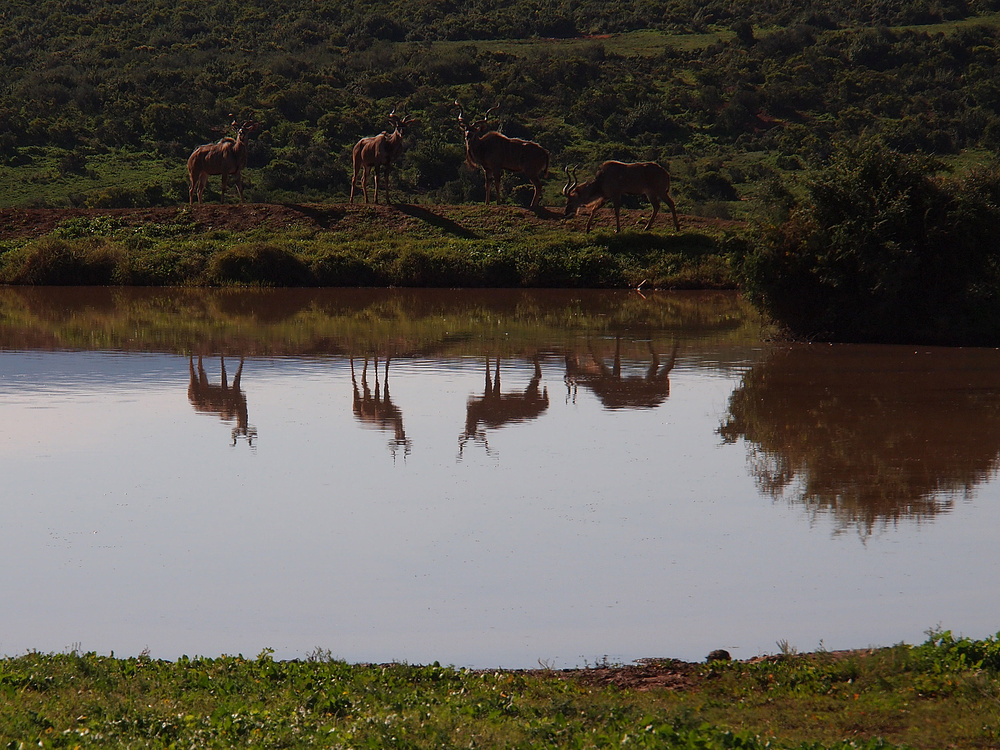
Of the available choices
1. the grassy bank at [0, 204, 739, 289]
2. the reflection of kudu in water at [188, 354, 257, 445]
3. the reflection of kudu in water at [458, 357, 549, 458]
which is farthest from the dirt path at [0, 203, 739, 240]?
the reflection of kudu in water at [458, 357, 549, 458]

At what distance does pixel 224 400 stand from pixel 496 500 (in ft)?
18.4

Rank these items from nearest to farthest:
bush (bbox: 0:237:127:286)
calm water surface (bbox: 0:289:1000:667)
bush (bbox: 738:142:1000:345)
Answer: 1. calm water surface (bbox: 0:289:1000:667)
2. bush (bbox: 738:142:1000:345)
3. bush (bbox: 0:237:127:286)

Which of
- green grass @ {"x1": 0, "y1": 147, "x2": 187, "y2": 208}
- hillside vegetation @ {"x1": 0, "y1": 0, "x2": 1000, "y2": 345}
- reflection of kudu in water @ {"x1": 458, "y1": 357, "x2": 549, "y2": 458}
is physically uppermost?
hillside vegetation @ {"x1": 0, "y1": 0, "x2": 1000, "y2": 345}

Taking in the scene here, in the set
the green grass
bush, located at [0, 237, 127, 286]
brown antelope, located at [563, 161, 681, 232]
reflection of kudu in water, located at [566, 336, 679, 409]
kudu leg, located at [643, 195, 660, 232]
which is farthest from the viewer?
the green grass

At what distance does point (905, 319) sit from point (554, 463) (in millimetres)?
9187

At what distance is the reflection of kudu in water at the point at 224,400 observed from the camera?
12.7 metres

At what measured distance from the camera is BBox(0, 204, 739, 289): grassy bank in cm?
2789

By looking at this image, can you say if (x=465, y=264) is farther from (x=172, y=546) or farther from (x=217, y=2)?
(x=217, y=2)

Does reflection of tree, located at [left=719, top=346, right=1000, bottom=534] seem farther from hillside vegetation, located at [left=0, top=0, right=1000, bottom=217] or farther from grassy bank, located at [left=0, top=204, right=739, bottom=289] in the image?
hillside vegetation, located at [left=0, top=0, right=1000, bottom=217]

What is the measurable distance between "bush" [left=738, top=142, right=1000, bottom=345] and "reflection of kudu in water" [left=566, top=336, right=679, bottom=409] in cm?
224

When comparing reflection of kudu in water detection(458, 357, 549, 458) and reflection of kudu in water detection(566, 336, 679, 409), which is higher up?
reflection of kudu in water detection(458, 357, 549, 458)

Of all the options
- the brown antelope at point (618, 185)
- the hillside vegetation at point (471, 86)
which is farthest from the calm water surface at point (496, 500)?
the hillside vegetation at point (471, 86)

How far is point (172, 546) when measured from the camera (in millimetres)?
8492

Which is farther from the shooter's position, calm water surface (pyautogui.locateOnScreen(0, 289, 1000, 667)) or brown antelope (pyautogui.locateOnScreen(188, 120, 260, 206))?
brown antelope (pyautogui.locateOnScreen(188, 120, 260, 206))
